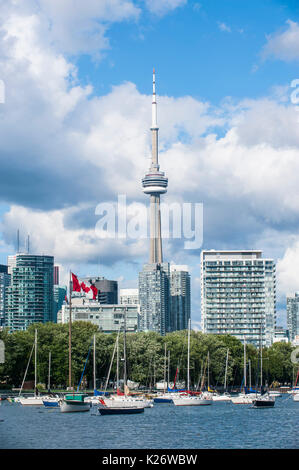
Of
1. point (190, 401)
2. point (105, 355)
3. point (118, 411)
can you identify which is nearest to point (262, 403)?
point (190, 401)

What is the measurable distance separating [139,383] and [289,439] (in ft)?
336

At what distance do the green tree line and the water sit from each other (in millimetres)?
41103

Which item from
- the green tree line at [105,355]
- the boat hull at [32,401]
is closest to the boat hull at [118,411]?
the boat hull at [32,401]

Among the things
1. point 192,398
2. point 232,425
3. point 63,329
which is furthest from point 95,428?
point 63,329

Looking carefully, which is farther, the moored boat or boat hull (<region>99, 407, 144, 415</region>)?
the moored boat

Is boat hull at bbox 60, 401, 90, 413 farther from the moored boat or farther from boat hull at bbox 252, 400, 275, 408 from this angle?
boat hull at bbox 252, 400, 275, 408

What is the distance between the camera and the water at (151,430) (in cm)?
6826

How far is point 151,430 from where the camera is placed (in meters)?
81.8

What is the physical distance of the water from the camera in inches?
2688

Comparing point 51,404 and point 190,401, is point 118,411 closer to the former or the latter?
point 51,404

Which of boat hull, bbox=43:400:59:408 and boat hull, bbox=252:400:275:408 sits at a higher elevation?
boat hull, bbox=43:400:59:408

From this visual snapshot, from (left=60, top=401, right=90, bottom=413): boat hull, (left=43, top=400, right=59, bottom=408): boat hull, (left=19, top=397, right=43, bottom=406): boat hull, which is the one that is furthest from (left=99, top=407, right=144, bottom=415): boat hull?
(left=19, top=397, right=43, bottom=406): boat hull

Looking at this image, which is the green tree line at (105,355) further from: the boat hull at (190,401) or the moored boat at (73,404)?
the moored boat at (73,404)

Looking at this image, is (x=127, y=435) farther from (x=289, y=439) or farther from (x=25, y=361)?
(x=25, y=361)
